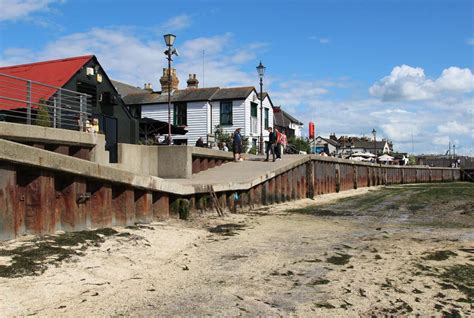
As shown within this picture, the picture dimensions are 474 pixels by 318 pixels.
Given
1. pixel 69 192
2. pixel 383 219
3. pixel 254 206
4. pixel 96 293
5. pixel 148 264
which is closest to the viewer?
pixel 96 293

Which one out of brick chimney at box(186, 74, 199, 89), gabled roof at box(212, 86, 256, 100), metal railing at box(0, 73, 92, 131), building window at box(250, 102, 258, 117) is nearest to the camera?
metal railing at box(0, 73, 92, 131)

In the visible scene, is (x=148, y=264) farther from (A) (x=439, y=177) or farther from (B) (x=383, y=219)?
(A) (x=439, y=177)

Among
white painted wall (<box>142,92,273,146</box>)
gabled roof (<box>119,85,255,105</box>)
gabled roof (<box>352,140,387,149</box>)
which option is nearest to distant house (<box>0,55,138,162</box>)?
white painted wall (<box>142,92,273,146</box>)

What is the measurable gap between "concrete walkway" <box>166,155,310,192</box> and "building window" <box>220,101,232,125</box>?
18.9 meters

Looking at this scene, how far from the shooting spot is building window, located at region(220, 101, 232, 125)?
39750 mm

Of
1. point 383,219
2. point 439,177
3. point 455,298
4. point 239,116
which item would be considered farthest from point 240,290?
point 439,177

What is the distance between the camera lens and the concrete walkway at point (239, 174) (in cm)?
1357

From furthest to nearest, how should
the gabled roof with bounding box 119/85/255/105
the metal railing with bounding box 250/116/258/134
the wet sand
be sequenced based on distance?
the metal railing with bounding box 250/116/258/134, the gabled roof with bounding box 119/85/255/105, the wet sand

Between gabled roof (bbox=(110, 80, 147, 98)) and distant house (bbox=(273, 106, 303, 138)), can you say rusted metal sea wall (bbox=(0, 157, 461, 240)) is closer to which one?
gabled roof (bbox=(110, 80, 147, 98))

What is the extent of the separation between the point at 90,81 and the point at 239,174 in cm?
921

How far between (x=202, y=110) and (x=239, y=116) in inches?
124

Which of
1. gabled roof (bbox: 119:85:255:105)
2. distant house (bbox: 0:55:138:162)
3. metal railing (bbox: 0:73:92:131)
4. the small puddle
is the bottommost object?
the small puddle

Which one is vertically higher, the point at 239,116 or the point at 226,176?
the point at 239,116

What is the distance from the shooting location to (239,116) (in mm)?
39562
